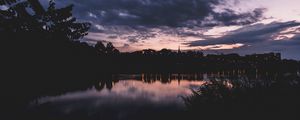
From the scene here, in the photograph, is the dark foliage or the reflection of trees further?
the reflection of trees

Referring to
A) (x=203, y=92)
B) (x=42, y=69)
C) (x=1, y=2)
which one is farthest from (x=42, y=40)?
(x=203, y=92)

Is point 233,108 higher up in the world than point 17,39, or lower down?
lower down

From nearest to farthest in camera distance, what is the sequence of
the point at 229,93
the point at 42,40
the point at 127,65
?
the point at 229,93 < the point at 42,40 < the point at 127,65

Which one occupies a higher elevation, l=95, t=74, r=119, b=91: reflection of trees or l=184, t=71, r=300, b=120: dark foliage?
l=184, t=71, r=300, b=120: dark foliage

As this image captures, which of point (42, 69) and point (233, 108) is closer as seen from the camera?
point (233, 108)

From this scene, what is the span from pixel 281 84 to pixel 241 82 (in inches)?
103

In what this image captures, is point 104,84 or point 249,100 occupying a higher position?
point 249,100

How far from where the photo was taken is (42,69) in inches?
1367

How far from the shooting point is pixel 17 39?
1961 centimetres

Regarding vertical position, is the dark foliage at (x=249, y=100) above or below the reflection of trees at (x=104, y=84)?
above

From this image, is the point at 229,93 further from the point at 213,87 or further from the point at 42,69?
the point at 42,69

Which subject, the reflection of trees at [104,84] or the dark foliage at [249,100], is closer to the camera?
the dark foliage at [249,100]

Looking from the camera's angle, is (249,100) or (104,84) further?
(104,84)

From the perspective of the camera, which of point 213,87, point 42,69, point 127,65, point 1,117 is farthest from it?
point 127,65
